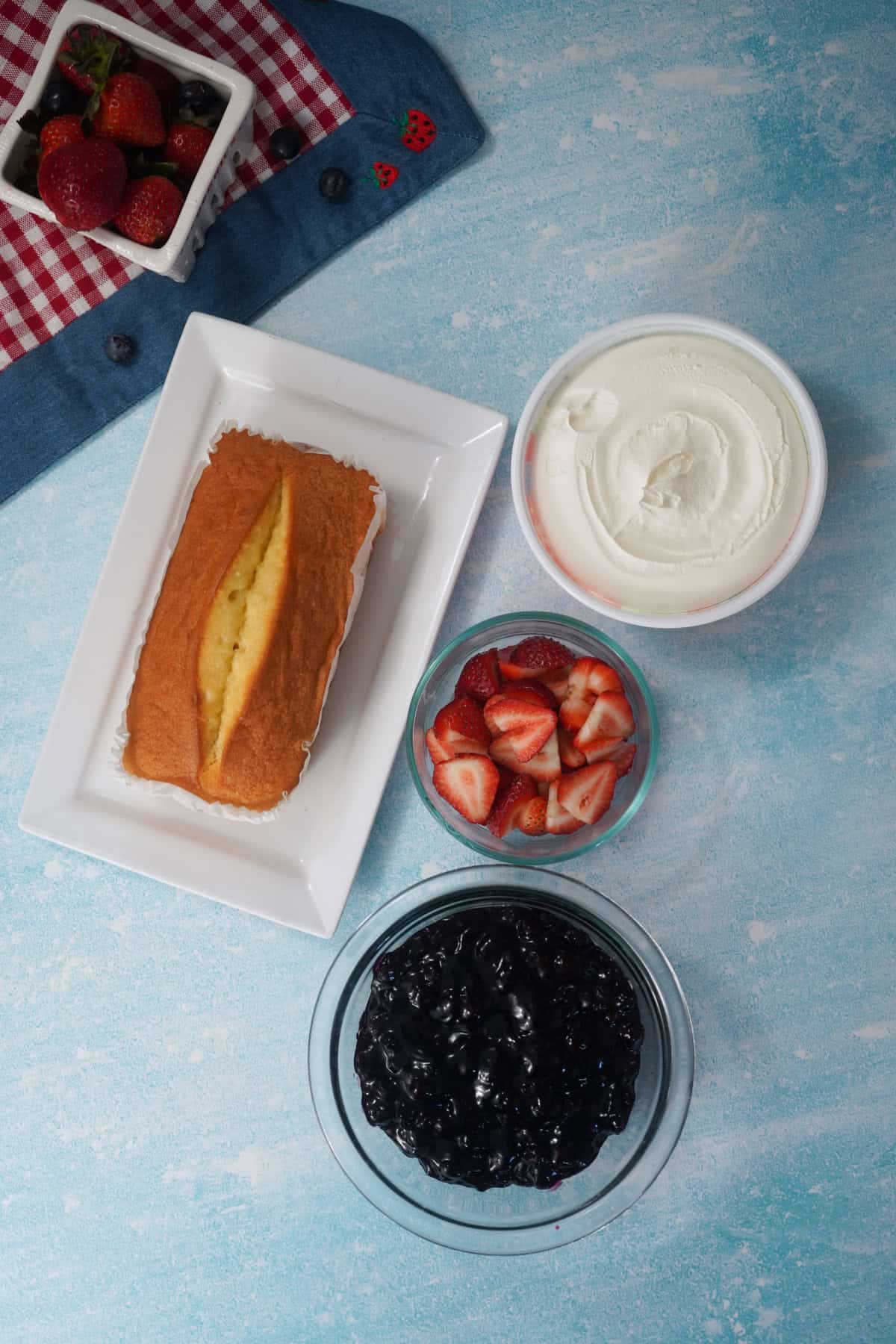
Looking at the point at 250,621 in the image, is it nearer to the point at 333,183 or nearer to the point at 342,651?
the point at 342,651

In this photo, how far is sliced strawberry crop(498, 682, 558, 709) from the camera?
1.53m

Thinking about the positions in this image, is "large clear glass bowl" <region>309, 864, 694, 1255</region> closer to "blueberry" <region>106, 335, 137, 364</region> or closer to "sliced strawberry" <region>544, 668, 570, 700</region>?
"sliced strawberry" <region>544, 668, 570, 700</region>

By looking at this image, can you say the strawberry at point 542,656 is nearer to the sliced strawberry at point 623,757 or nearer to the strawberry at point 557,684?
the strawberry at point 557,684

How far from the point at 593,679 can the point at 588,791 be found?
0.17 m

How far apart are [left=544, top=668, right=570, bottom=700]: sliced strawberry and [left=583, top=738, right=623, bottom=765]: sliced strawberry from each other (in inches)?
3.6

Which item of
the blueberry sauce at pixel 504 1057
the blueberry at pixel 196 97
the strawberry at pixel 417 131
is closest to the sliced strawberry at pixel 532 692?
the blueberry sauce at pixel 504 1057

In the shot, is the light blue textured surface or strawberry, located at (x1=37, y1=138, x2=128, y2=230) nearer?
strawberry, located at (x1=37, y1=138, x2=128, y2=230)

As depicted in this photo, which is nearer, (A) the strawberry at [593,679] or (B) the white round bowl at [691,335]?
(B) the white round bowl at [691,335]

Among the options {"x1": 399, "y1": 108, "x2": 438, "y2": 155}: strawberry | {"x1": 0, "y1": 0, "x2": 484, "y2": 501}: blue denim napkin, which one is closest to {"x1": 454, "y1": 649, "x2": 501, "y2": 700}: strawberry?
{"x1": 0, "y1": 0, "x2": 484, "y2": 501}: blue denim napkin

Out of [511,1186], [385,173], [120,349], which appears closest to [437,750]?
[511,1186]

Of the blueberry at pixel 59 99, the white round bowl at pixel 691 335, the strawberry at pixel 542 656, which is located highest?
the blueberry at pixel 59 99

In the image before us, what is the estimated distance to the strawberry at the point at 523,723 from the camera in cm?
150

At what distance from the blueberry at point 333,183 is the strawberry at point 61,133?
0.37 metres

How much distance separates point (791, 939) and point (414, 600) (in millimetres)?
847
